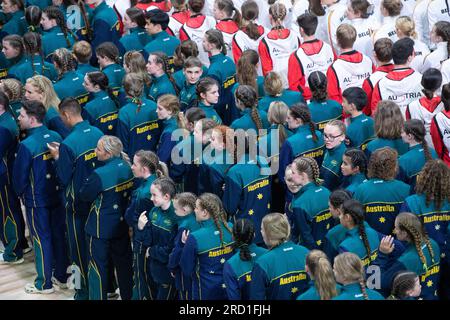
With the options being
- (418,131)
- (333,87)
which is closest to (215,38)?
(333,87)

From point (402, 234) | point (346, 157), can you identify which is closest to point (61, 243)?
point (346, 157)

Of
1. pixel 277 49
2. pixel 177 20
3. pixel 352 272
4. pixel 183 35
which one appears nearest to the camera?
pixel 352 272

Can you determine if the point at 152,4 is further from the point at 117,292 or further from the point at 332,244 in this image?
the point at 332,244

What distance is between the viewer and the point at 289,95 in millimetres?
10328

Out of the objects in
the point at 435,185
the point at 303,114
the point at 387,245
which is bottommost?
the point at 387,245

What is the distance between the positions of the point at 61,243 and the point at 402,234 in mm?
3845

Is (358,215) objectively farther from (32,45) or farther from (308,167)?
(32,45)

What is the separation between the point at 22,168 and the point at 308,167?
9.42ft

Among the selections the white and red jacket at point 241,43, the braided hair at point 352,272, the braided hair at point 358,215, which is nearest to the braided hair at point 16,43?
the white and red jacket at point 241,43

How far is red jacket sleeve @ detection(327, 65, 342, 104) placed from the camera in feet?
34.7

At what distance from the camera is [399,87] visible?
1009 centimetres

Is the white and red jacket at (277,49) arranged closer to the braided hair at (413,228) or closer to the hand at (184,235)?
the hand at (184,235)

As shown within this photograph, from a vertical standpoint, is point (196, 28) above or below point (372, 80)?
above

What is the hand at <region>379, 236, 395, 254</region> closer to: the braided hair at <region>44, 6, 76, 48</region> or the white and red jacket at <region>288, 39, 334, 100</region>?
the white and red jacket at <region>288, 39, 334, 100</region>
